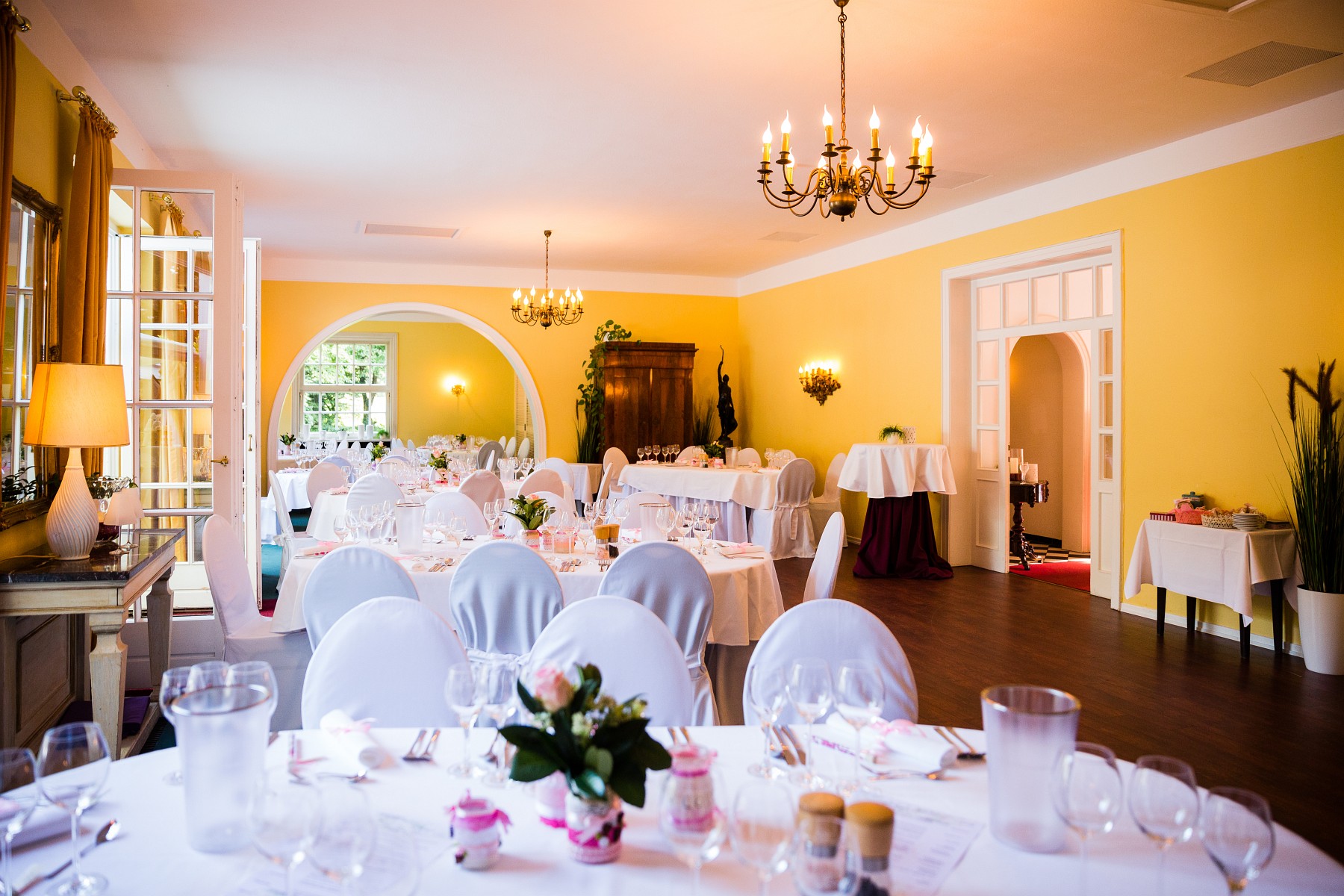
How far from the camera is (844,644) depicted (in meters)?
2.31

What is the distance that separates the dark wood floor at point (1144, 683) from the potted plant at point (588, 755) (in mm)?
2899

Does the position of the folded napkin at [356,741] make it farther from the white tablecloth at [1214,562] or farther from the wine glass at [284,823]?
the white tablecloth at [1214,562]

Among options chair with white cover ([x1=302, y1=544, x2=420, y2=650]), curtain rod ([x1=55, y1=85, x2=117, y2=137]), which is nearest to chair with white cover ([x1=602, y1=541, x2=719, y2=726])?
chair with white cover ([x1=302, y1=544, x2=420, y2=650])

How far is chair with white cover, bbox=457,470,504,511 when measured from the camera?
22.7ft

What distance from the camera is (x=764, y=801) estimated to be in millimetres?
1175

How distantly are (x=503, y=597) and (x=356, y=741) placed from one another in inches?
67.1

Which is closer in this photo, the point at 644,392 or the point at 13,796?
the point at 13,796

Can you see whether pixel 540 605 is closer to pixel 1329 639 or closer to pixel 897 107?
pixel 897 107

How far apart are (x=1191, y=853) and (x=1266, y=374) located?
17.1ft

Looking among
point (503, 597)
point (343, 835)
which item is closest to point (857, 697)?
point (343, 835)

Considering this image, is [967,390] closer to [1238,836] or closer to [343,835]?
[1238,836]

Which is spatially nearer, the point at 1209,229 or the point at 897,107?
the point at 897,107

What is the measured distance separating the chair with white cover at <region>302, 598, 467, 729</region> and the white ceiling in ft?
10.0

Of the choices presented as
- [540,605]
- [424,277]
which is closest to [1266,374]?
[540,605]
